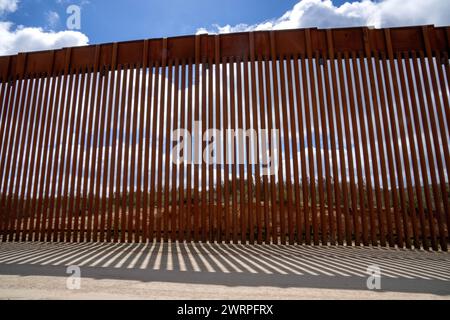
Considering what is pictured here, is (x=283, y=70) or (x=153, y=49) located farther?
(x=153, y=49)

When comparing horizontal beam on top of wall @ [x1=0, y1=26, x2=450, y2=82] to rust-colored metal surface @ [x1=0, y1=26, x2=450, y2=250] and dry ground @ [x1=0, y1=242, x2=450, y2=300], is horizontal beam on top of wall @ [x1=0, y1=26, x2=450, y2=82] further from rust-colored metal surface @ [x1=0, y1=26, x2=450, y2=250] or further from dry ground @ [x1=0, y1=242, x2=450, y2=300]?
dry ground @ [x1=0, y1=242, x2=450, y2=300]

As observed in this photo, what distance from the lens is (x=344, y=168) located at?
4109mm

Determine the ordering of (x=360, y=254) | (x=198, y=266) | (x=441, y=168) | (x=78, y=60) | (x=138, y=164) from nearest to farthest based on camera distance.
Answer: (x=198, y=266)
(x=360, y=254)
(x=441, y=168)
(x=138, y=164)
(x=78, y=60)

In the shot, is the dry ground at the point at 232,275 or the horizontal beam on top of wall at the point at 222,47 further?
the horizontal beam on top of wall at the point at 222,47

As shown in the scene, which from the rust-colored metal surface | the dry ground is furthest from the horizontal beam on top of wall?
the dry ground

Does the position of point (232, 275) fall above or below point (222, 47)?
below

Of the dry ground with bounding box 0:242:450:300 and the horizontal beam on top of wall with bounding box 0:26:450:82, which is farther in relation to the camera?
the horizontal beam on top of wall with bounding box 0:26:450:82

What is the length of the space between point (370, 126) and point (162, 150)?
3.19 meters

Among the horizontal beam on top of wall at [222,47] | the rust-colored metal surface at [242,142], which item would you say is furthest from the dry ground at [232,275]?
the horizontal beam on top of wall at [222,47]

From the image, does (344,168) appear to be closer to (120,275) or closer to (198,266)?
(198,266)

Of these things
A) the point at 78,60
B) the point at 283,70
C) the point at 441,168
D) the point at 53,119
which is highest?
the point at 78,60

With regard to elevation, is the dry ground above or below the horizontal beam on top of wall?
below

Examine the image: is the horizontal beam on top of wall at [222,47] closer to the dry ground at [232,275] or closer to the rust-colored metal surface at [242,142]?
the rust-colored metal surface at [242,142]

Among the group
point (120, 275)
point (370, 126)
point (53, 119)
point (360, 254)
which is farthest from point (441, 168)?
point (53, 119)
